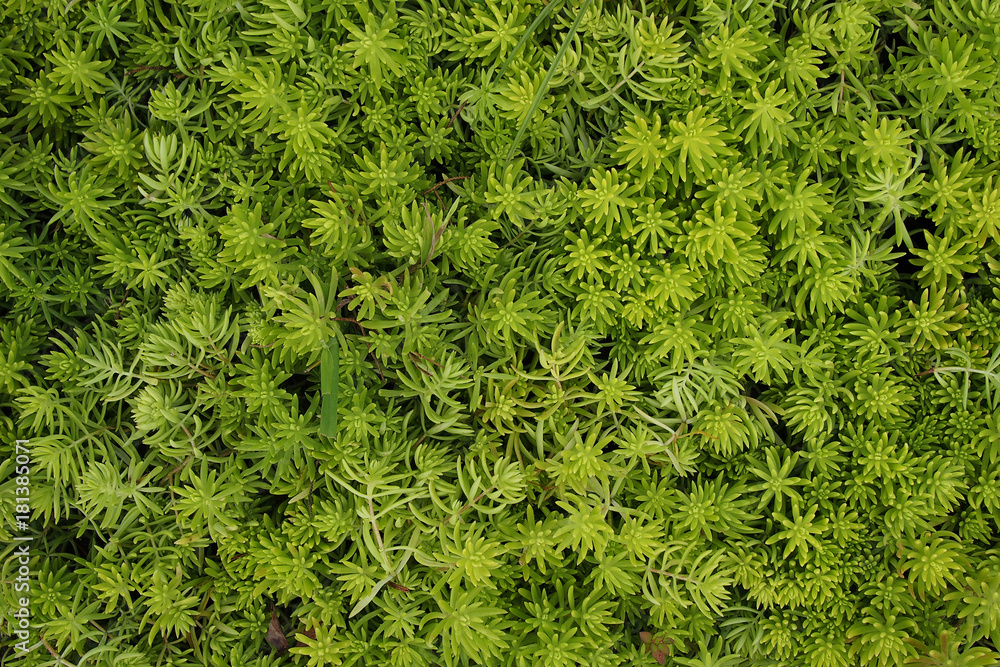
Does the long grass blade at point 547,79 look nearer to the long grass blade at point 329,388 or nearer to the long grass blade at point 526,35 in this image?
the long grass blade at point 526,35

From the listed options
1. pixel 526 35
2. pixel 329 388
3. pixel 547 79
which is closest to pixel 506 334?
pixel 329 388

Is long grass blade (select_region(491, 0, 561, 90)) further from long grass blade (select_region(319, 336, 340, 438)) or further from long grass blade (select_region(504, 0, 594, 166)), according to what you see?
long grass blade (select_region(319, 336, 340, 438))

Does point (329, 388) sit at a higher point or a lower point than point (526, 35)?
lower

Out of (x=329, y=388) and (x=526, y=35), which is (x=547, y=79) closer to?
(x=526, y=35)

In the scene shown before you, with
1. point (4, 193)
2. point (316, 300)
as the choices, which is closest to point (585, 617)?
point (316, 300)

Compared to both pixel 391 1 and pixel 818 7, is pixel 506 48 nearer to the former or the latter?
pixel 391 1

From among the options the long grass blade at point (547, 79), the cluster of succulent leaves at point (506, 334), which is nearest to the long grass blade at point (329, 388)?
the cluster of succulent leaves at point (506, 334)

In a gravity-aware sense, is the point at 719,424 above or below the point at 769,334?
below

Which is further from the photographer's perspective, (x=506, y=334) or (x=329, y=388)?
(x=506, y=334)

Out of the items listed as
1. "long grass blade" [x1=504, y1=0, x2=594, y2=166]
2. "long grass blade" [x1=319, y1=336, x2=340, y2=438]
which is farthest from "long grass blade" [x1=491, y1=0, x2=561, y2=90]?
"long grass blade" [x1=319, y1=336, x2=340, y2=438]
